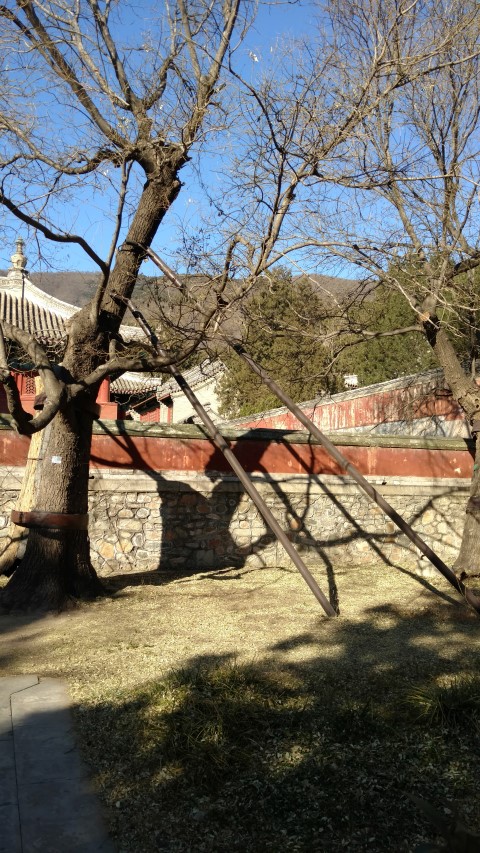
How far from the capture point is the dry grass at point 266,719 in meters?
3.70

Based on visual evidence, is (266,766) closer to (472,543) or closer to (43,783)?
(43,783)

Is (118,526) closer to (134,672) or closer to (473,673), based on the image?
(134,672)

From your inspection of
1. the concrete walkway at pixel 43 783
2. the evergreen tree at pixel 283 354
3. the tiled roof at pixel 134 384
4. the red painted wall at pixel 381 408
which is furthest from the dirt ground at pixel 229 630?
the tiled roof at pixel 134 384

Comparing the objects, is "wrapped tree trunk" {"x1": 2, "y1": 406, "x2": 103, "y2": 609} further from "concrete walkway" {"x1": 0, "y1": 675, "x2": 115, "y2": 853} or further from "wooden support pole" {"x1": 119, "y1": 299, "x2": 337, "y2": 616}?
"concrete walkway" {"x1": 0, "y1": 675, "x2": 115, "y2": 853}

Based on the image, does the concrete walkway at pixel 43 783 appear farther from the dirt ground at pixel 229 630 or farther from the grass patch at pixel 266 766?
the dirt ground at pixel 229 630

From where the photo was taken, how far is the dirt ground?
627 centimetres

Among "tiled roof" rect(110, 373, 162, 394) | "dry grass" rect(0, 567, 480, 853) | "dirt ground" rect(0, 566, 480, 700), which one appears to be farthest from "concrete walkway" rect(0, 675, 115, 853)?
"tiled roof" rect(110, 373, 162, 394)

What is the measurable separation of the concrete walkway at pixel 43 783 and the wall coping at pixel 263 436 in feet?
17.9

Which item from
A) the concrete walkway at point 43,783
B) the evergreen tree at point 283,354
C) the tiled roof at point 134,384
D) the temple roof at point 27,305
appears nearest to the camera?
the concrete walkway at point 43,783

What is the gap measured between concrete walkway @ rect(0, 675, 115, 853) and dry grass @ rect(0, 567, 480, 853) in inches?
4.9

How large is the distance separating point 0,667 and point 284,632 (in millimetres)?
2763

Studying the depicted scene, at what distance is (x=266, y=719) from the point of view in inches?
191

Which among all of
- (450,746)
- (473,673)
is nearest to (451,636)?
(473,673)

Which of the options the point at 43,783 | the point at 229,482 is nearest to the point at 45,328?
the point at 229,482
